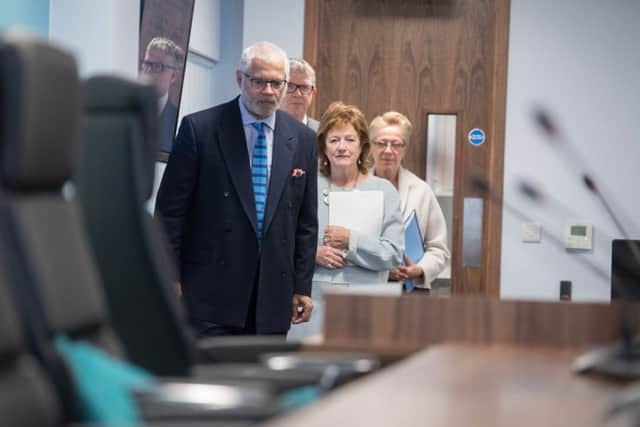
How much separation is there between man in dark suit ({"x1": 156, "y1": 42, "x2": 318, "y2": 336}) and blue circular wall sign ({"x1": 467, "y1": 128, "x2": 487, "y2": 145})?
220cm

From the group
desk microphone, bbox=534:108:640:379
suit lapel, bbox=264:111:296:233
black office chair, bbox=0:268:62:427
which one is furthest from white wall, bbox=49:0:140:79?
black office chair, bbox=0:268:62:427

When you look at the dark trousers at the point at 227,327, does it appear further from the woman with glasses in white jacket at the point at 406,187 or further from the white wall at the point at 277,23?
the white wall at the point at 277,23

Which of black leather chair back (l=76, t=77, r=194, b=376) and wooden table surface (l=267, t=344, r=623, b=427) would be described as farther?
black leather chair back (l=76, t=77, r=194, b=376)

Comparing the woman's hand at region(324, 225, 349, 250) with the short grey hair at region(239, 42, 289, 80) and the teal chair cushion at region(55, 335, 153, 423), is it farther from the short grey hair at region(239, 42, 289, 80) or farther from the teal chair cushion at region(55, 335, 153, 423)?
the teal chair cushion at region(55, 335, 153, 423)

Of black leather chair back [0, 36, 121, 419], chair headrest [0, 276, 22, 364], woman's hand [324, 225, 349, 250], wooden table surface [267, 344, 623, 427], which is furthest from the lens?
woman's hand [324, 225, 349, 250]

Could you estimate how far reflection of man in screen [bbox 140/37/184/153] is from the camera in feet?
15.0

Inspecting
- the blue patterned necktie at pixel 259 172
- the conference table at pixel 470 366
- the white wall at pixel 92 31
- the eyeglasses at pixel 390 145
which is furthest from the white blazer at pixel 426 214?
the conference table at pixel 470 366

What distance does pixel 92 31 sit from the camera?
403 centimetres

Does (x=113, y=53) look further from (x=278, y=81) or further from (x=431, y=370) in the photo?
(x=431, y=370)

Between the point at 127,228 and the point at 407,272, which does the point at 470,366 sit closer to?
the point at 127,228

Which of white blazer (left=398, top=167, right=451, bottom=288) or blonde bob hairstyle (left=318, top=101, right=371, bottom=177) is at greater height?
blonde bob hairstyle (left=318, top=101, right=371, bottom=177)

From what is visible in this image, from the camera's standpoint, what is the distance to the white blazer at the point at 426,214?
484cm

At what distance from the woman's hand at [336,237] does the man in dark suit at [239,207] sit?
256mm

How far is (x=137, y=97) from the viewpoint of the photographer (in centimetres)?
241
